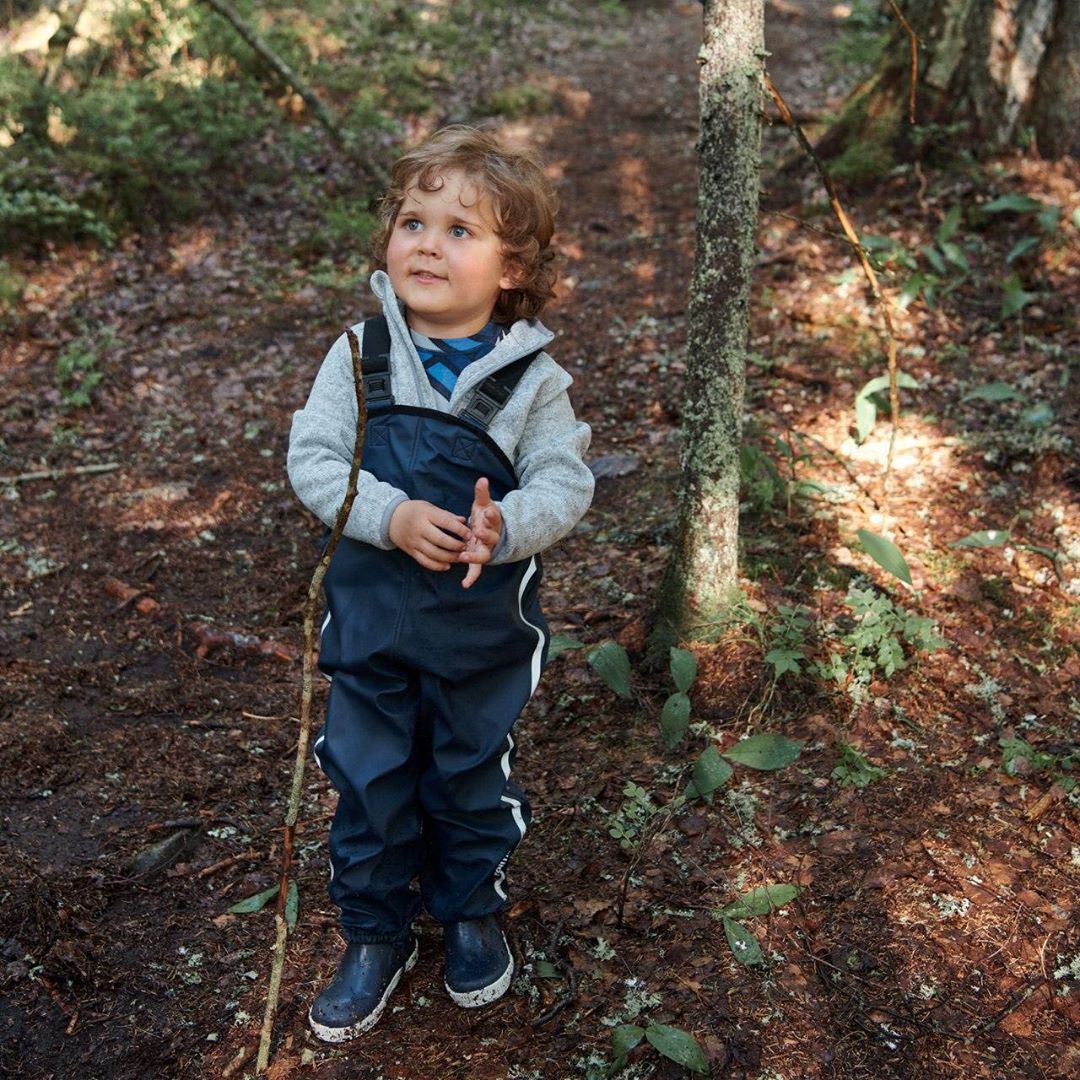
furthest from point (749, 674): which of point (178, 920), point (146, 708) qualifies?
point (146, 708)

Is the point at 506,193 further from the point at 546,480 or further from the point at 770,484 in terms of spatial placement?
the point at 770,484

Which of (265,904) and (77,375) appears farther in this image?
(77,375)

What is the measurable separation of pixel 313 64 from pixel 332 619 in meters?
9.54

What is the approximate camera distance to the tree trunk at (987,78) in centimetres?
623

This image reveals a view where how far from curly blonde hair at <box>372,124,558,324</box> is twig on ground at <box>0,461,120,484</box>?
3.75 metres

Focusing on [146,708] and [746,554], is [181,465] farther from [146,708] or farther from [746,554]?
[746,554]

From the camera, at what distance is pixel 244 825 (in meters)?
3.52

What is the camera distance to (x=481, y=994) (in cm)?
280

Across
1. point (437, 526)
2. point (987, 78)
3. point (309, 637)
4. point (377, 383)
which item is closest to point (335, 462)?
point (377, 383)

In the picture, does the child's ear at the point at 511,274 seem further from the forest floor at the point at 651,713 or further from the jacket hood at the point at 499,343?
the forest floor at the point at 651,713

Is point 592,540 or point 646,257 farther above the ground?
point 646,257

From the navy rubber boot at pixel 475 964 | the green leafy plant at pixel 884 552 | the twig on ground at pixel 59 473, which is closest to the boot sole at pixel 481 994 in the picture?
the navy rubber boot at pixel 475 964

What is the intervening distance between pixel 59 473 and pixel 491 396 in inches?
165

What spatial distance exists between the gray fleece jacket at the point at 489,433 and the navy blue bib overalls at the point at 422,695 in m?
0.08
